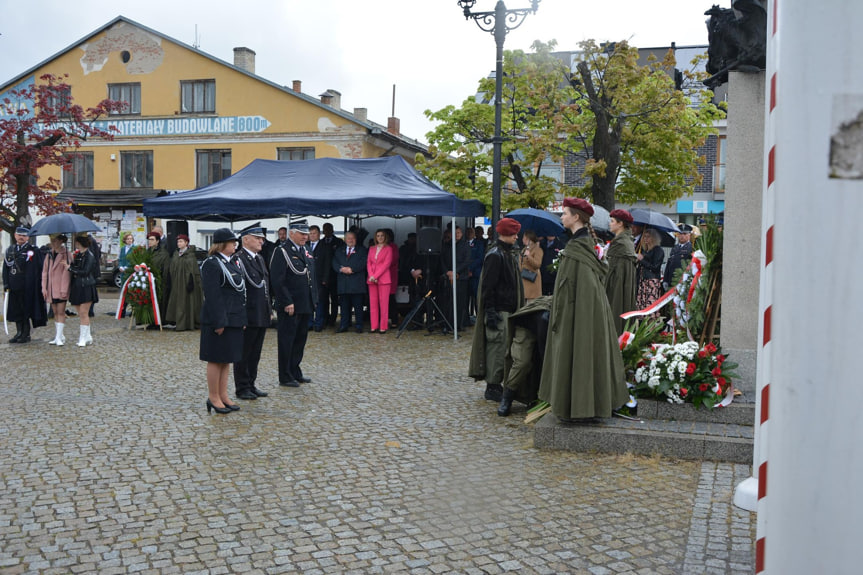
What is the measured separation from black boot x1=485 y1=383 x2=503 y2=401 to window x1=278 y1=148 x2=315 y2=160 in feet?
81.0

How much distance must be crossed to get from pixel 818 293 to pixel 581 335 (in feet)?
15.8

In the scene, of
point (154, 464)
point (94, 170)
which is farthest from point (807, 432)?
point (94, 170)

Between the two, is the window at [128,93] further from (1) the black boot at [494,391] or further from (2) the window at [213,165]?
(1) the black boot at [494,391]

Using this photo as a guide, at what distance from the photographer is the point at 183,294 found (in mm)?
15406

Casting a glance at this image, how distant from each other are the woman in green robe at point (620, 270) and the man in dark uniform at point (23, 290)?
9.50 m

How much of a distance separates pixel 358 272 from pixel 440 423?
791cm

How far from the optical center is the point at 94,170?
Result: 33281mm

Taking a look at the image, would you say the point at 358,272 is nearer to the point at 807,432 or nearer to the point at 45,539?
the point at 45,539

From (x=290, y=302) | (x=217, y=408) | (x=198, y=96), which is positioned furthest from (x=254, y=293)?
(x=198, y=96)

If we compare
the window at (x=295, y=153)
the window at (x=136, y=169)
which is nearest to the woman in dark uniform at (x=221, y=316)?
the window at (x=295, y=153)

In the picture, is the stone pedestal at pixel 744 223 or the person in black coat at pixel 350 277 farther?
the person in black coat at pixel 350 277

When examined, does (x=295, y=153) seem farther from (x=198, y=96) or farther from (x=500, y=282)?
(x=500, y=282)

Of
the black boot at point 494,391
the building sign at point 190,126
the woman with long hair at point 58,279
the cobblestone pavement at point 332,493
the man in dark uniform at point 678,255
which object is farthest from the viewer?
the building sign at point 190,126

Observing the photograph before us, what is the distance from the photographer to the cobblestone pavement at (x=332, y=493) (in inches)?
170
